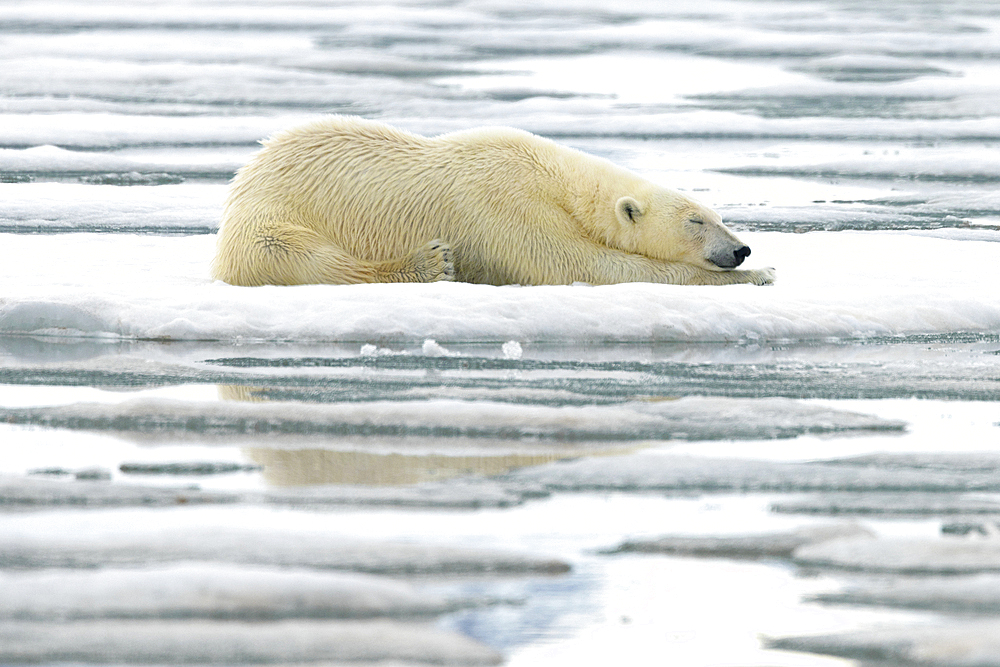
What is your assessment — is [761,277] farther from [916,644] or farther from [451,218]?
[916,644]

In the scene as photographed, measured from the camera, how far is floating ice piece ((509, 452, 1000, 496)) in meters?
3.02

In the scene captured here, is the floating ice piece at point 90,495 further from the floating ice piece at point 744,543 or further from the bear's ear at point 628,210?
the bear's ear at point 628,210

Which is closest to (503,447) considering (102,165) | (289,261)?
(289,261)

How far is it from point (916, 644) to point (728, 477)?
0.91 m

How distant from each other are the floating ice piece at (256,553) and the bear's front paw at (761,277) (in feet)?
10.1

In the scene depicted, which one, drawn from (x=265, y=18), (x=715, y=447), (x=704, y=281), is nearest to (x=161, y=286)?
(x=704, y=281)

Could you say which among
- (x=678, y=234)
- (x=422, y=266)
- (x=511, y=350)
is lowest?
(x=511, y=350)

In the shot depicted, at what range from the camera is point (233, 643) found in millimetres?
2170

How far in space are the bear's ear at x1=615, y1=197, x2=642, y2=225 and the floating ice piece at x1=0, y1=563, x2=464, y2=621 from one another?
3220 millimetres

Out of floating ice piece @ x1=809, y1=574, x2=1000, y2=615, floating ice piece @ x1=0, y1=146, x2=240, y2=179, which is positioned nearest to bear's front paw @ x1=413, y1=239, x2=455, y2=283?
floating ice piece @ x1=809, y1=574, x2=1000, y2=615

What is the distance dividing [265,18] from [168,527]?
18.1 m

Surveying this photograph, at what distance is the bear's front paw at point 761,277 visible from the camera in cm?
544

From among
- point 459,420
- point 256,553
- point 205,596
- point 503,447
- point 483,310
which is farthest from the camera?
point 483,310

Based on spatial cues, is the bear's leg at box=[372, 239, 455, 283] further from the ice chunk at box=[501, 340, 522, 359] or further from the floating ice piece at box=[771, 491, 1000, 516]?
the floating ice piece at box=[771, 491, 1000, 516]
